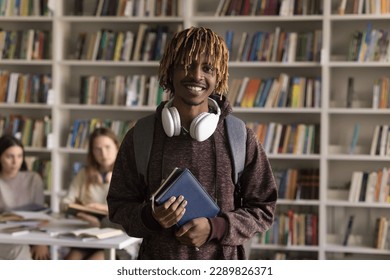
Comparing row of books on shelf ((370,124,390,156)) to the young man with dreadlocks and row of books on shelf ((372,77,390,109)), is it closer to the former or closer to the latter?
row of books on shelf ((372,77,390,109))

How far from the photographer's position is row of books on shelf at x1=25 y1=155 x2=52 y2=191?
17.4 feet

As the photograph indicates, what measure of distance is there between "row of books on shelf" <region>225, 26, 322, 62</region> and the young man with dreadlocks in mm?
3369

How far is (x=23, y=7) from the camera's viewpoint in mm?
5246

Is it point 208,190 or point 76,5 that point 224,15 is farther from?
point 208,190

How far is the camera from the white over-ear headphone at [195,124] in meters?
1.52

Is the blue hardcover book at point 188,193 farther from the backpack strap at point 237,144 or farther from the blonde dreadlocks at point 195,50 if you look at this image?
the blonde dreadlocks at point 195,50

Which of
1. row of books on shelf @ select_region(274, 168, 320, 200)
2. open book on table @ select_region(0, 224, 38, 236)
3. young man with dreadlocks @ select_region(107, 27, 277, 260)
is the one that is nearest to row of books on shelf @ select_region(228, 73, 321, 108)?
row of books on shelf @ select_region(274, 168, 320, 200)

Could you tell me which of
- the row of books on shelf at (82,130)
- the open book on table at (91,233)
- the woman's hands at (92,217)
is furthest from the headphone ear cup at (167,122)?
the row of books on shelf at (82,130)

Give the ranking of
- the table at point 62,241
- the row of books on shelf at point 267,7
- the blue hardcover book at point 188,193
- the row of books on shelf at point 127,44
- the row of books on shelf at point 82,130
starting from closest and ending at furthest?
the blue hardcover book at point 188,193 < the table at point 62,241 < the row of books on shelf at point 267,7 < the row of books on shelf at point 127,44 < the row of books on shelf at point 82,130

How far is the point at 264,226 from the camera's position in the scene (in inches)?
63.3

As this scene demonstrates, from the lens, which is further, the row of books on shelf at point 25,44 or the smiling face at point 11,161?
the row of books on shelf at point 25,44

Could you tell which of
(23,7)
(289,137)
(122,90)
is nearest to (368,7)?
(289,137)

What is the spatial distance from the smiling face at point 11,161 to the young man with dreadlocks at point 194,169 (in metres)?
2.95

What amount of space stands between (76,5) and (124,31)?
1.31 feet
